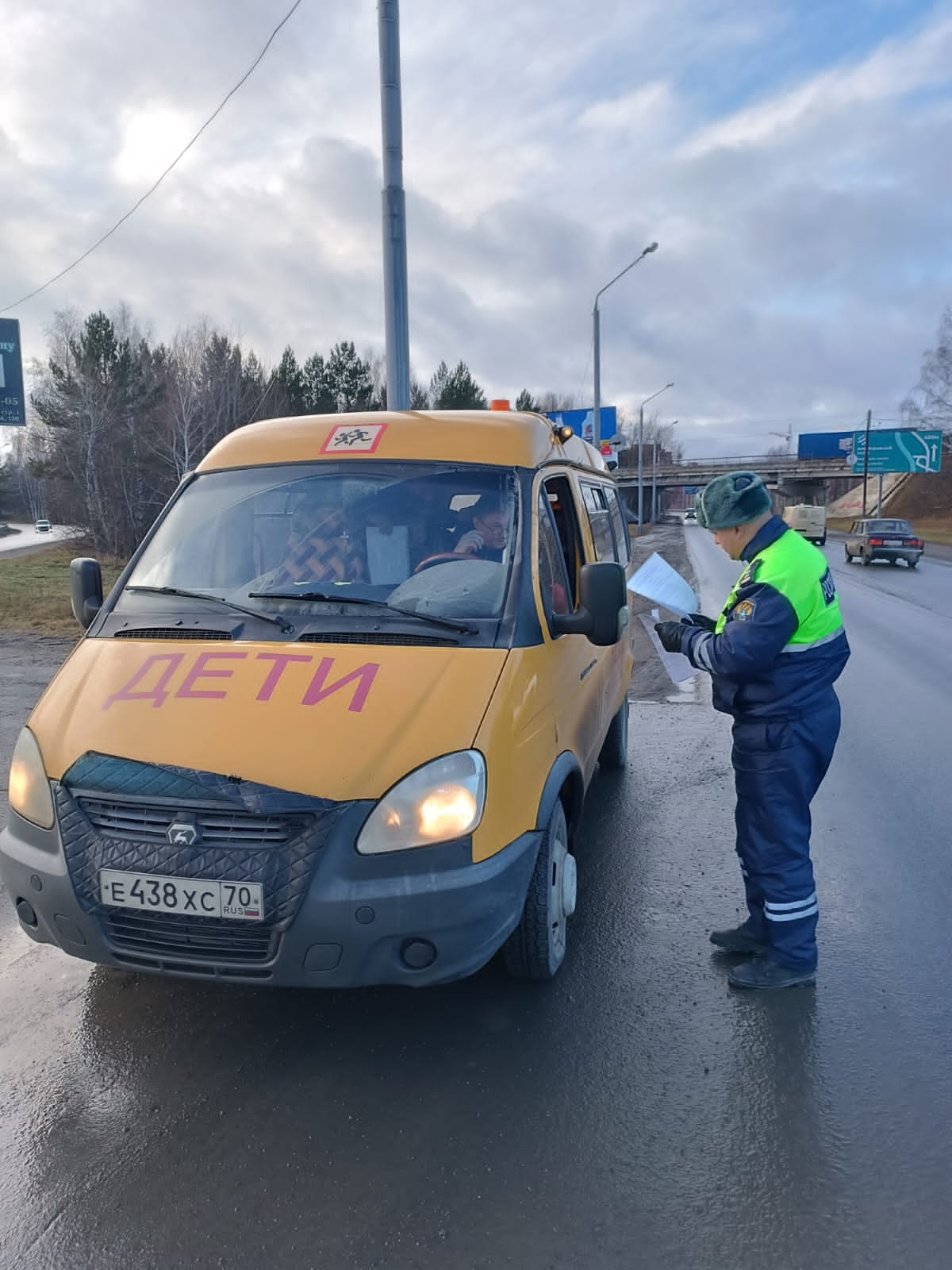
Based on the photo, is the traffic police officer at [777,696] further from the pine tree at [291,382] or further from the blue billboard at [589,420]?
the pine tree at [291,382]

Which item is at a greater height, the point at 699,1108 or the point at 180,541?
the point at 180,541

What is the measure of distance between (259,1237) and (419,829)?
1.10 metres

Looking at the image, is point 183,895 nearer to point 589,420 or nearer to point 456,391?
point 589,420

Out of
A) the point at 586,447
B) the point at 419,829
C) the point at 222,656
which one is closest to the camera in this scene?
the point at 419,829

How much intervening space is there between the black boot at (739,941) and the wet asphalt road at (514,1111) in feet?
0.27

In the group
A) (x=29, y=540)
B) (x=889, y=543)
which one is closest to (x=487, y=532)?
(x=889, y=543)

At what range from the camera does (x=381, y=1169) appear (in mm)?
2455

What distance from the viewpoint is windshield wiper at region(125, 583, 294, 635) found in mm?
3221

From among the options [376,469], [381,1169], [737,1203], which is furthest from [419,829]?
[376,469]

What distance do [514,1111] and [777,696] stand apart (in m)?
1.77

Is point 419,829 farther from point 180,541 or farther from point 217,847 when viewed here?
point 180,541

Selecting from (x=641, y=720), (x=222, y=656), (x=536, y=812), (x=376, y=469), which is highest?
(x=376, y=469)

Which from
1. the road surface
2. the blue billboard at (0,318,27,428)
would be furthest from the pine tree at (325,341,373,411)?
the blue billboard at (0,318,27,428)

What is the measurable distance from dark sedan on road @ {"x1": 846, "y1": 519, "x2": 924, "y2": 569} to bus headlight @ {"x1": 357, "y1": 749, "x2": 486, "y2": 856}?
99.7 feet
